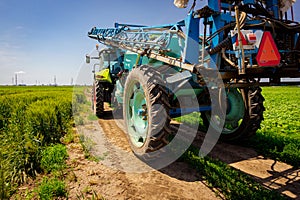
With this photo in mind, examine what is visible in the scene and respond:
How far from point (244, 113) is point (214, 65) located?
193 cm

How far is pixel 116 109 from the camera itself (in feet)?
28.7

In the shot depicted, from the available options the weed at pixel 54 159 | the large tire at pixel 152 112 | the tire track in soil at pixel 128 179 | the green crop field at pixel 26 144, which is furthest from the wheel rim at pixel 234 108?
the green crop field at pixel 26 144

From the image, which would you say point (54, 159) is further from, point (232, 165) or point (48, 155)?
point (232, 165)

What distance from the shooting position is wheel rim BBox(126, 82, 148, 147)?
441 centimetres

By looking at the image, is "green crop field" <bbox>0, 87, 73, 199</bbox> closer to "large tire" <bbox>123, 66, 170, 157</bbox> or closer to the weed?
the weed

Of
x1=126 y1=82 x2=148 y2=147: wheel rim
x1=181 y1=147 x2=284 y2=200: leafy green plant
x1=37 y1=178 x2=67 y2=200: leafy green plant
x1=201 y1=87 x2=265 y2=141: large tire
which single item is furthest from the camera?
x1=201 y1=87 x2=265 y2=141: large tire

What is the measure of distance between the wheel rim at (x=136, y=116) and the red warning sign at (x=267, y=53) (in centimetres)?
224

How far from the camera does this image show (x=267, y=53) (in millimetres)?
2887

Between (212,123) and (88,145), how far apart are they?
3.23 m

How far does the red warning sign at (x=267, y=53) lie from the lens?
2.86 metres

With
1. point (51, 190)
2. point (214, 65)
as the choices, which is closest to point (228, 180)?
point (214, 65)

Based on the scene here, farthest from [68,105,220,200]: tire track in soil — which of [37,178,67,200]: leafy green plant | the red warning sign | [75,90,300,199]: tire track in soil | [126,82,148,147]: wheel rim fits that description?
the red warning sign

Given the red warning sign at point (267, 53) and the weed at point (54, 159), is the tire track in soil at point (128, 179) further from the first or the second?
the red warning sign at point (267, 53)

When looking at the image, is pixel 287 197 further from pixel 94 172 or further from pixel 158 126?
pixel 94 172
